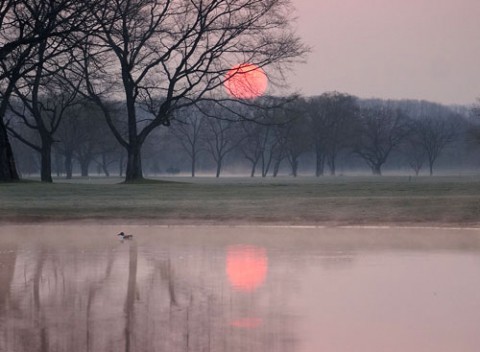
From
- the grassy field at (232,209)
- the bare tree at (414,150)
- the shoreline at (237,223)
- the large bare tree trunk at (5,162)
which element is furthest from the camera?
the bare tree at (414,150)

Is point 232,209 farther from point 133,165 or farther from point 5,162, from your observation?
point 133,165

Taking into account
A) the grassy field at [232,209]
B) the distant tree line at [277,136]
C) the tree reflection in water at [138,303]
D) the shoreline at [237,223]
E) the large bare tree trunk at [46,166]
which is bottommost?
the tree reflection in water at [138,303]

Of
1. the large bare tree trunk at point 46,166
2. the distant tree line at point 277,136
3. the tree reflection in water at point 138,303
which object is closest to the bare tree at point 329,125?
the distant tree line at point 277,136

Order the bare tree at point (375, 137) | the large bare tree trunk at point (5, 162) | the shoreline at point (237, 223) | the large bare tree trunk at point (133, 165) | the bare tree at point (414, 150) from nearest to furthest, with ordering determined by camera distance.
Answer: the shoreline at point (237, 223)
the large bare tree trunk at point (5, 162)
the large bare tree trunk at point (133, 165)
the bare tree at point (375, 137)
the bare tree at point (414, 150)

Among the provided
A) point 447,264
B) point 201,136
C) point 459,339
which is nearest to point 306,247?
point 447,264

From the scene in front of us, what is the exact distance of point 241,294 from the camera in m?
11.3

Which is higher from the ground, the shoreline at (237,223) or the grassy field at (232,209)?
the grassy field at (232,209)

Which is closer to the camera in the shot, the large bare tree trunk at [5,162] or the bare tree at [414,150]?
the large bare tree trunk at [5,162]

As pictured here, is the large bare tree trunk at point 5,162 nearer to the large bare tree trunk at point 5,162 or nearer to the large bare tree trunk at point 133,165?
the large bare tree trunk at point 5,162

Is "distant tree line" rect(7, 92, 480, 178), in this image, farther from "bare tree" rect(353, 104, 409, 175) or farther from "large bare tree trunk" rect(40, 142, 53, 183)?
"large bare tree trunk" rect(40, 142, 53, 183)

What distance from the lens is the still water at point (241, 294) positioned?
8578 millimetres

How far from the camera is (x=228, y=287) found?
11.9 meters

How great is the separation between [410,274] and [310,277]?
1473 mm

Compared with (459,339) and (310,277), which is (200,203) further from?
(459,339)
